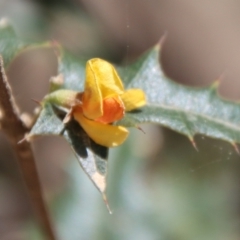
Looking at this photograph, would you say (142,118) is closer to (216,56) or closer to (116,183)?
(116,183)

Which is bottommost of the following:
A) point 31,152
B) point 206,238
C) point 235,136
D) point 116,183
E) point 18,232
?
point 18,232

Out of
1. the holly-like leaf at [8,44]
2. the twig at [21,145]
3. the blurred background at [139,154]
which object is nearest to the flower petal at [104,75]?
the twig at [21,145]

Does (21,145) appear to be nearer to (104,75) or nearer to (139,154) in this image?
(104,75)

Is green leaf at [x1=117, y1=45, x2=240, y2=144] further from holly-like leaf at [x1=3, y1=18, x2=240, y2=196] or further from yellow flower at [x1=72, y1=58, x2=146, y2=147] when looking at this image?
yellow flower at [x1=72, y1=58, x2=146, y2=147]

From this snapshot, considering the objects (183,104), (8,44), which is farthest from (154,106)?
(8,44)

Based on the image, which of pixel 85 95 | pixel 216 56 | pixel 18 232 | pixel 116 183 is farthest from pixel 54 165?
pixel 85 95

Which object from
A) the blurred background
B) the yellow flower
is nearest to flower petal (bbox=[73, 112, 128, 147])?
the yellow flower
